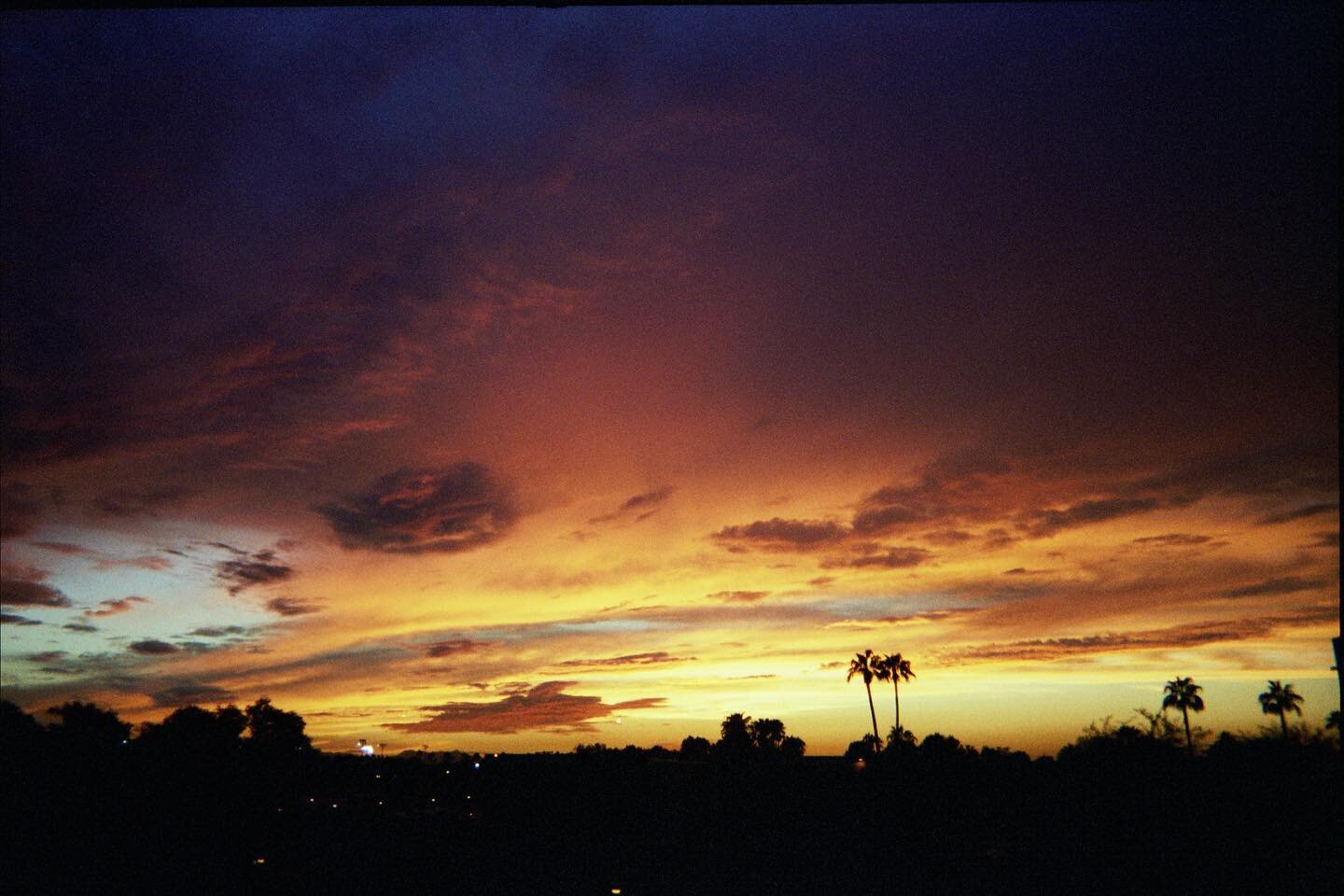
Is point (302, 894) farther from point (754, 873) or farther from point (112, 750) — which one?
point (112, 750)

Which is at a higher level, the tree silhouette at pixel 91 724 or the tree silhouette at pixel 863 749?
the tree silhouette at pixel 91 724

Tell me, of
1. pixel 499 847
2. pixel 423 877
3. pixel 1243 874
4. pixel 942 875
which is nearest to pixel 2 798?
pixel 423 877

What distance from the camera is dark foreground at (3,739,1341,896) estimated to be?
84.3ft

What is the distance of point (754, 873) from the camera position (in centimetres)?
3162

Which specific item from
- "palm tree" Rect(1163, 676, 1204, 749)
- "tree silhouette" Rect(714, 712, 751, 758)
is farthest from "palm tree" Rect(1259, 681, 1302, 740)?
"tree silhouette" Rect(714, 712, 751, 758)

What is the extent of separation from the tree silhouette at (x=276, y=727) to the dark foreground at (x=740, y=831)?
24.9 metres

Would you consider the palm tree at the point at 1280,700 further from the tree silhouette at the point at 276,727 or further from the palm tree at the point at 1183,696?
the tree silhouette at the point at 276,727

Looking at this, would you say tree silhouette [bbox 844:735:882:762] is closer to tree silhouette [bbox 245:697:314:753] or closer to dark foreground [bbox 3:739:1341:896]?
dark foreground [bbox 3:739:1341:896]

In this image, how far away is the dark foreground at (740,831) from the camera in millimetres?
25688

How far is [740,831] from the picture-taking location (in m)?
37.4

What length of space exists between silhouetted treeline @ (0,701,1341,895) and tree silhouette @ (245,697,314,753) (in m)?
20.9

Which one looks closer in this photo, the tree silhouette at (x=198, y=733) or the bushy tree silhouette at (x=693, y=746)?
the tree silhouette at (x=198, y=733)

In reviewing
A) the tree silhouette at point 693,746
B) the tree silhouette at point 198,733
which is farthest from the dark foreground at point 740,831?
the tree silhouette at point 693,746

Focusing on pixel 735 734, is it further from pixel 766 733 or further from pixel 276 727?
pixel 276 727
